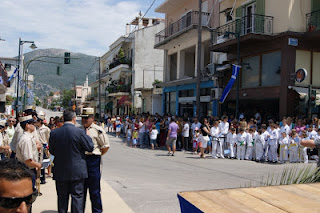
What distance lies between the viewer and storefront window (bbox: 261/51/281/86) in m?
16.8

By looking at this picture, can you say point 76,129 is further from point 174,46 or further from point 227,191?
point 174,46

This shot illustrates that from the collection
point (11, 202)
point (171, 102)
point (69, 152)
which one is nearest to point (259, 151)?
point (69, 152)

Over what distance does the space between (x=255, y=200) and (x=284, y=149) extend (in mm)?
11837

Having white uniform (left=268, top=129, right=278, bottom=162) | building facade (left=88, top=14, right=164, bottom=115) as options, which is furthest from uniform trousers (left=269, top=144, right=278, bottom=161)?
building facade (left=88, top=14, right=164, bottom=115)

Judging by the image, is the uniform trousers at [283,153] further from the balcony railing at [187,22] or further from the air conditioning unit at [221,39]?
the balcony railing at [187,22]

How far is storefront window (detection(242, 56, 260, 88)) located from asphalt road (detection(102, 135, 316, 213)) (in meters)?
6.56

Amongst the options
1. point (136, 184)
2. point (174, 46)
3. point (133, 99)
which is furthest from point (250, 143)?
point (133, 99)

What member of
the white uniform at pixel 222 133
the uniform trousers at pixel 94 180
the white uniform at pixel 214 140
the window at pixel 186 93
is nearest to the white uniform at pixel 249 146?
the white uniform at pixel 222 133

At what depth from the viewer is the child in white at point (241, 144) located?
1409 centimetres

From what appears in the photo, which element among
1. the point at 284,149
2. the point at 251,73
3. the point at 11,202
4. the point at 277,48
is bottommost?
the point at 284,149

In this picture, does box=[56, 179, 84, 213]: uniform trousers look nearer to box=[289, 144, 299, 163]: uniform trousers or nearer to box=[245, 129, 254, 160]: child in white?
box=[245, 129, 254, 160]: child in white

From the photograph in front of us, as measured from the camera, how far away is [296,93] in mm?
16109

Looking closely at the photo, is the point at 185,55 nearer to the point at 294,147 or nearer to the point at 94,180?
the point at 294,147

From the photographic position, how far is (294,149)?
43.8 ft
